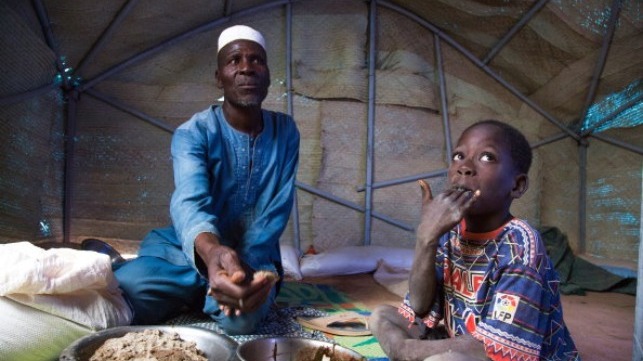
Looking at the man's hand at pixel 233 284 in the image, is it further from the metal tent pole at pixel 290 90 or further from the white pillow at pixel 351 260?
A: the metal tent pole at pixel 290 90

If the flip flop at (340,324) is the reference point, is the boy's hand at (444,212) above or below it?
above

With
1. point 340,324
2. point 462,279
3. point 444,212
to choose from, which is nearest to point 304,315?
point 340,324

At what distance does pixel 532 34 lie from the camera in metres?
3.82

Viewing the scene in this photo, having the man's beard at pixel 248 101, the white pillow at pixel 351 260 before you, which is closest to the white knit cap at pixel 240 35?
the man's beard at pixel 248 101

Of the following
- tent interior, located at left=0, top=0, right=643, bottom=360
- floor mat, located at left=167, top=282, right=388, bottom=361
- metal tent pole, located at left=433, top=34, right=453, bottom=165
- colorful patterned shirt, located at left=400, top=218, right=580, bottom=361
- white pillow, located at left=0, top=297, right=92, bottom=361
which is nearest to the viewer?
colorful patterned shirt, located at left=400, top=218, right=580, bottom=361

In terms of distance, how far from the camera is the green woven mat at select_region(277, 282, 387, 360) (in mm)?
1923

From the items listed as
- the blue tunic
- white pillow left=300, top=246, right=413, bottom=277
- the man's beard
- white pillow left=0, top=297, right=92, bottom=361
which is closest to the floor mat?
the blue tunic

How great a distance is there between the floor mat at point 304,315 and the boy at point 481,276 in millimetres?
369

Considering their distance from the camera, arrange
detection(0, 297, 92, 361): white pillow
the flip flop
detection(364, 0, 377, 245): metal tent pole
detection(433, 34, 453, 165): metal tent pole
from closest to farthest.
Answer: detection(0, 297, 92, 361): white pillow → the flip flop → detection(364, 0, 377, 245): metal tent pole → detection(433, 34, 453, 165): metal tent pole

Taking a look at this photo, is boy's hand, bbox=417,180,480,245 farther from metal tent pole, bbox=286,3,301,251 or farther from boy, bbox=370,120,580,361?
metal tent pole, bbox=286,3,301,251

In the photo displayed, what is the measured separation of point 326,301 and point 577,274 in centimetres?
208

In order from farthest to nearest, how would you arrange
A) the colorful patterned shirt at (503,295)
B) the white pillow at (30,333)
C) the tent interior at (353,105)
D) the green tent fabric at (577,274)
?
the green tent fabric at (577,274), the tent interior at (353,105), the white pillow at (30,333), the colorful patterned shirt at (503,295)

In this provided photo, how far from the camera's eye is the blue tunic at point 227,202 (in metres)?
1.92

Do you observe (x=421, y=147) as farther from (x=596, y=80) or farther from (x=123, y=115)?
(x=123, y=115)
